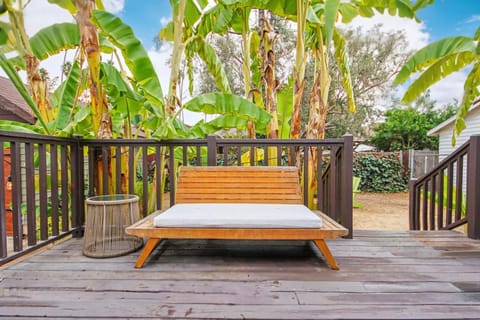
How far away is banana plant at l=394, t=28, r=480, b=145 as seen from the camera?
164 inches

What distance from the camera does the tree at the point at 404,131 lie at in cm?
1502

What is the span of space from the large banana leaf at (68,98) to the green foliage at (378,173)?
999 centimetres

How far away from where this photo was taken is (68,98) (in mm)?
3229

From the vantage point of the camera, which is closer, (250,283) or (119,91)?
(250,283)

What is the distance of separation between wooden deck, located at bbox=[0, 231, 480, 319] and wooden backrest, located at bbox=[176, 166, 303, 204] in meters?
0.45

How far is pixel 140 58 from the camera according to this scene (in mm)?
3027

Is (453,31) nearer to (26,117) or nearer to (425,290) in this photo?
(425,290)

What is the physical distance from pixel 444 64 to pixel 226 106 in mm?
4036

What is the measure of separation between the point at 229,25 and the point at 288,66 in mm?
7177

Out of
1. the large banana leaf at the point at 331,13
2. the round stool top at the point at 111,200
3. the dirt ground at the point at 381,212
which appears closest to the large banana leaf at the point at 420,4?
the large banana leaf at the point at 331,13

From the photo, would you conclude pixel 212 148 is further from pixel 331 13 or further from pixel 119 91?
pixel 331 13

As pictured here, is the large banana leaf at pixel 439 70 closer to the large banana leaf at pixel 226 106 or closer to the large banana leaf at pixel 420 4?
the large banana leaf at pixel 420 4

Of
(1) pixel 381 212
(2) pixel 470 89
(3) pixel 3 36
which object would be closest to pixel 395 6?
(2) pixel 470 89

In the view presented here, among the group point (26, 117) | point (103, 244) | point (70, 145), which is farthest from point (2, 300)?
point (26, 117)
